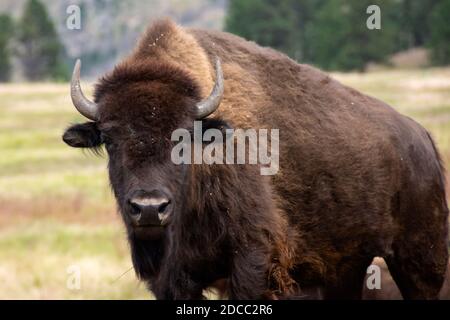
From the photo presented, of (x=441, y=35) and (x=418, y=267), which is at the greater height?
(x=441, y=35)

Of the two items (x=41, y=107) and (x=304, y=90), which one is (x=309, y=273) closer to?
(x=304, y=90)

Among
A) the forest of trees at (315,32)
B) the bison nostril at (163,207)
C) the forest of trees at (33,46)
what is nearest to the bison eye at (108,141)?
the bison nostril at (163,207)

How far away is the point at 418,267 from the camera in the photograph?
28.2 ft

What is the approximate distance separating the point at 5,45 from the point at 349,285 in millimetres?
71740

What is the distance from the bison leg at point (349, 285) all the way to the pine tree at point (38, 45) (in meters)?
72.8

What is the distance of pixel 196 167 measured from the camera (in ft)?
Answer: 21.6

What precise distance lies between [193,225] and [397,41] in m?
75.3

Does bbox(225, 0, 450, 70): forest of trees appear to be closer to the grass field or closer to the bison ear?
the grass field

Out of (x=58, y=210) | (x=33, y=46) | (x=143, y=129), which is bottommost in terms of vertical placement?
(x=58, y=210)

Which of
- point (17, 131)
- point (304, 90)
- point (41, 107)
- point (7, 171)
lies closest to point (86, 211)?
point (7, 171)

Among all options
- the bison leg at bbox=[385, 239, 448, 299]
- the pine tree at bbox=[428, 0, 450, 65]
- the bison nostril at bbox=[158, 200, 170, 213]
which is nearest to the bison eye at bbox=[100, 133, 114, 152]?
the bison nostril at bbox=[158, 200, 170, 213]

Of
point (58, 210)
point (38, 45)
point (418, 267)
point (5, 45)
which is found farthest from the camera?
point (38, 45)

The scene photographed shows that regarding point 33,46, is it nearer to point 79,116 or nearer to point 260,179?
point 79,116

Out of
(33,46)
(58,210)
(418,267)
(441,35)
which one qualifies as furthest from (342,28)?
(418,267)
